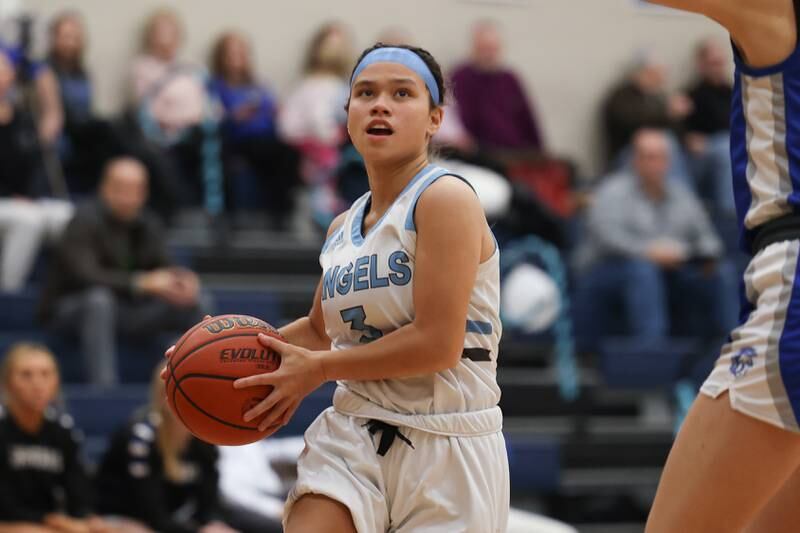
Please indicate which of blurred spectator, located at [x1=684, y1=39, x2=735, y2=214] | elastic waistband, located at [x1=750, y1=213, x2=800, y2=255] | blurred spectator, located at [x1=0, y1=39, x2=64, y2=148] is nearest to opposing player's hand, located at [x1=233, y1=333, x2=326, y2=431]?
elastic waistband, located at [x1=750, y1=213, x2=800, y2=255]

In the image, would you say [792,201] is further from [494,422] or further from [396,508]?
[396,508]

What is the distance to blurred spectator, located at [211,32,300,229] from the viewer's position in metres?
9.41

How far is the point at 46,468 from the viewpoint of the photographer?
21.1 feet

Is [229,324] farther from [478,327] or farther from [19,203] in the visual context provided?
[19,203]

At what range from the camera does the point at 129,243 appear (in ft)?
25.8

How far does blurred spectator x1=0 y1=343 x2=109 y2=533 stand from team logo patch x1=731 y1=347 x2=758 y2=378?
4.25 meters

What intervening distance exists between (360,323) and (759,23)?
1.14 m

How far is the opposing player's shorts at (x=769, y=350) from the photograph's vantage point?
2.76 m

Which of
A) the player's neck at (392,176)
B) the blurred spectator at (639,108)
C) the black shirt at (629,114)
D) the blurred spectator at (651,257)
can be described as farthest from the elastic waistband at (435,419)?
the black shirt at (629,114)

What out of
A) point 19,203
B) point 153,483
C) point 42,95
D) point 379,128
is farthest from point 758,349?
point 42,95

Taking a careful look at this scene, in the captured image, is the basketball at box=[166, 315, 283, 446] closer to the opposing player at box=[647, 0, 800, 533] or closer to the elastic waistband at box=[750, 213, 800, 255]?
the opposing player at box=[647, 0, 800, 533]

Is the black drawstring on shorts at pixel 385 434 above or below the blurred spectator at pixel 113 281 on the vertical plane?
above

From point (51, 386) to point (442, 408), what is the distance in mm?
3875

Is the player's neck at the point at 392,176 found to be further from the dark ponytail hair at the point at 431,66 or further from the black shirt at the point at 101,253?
the black shirt at the point at 101,253
